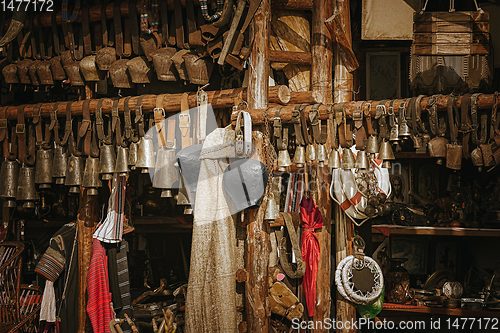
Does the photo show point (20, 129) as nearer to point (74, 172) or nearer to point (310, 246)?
point (74, 172)

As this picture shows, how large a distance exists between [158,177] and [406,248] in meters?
Answer: 2.98

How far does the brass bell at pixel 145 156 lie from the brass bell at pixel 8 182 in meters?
1.28

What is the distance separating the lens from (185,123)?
162 inches

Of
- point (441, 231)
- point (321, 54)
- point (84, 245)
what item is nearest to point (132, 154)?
point (84, 245)

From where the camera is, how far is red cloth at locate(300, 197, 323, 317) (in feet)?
14.2

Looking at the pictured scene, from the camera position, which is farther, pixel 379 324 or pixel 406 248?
pixel 406 248

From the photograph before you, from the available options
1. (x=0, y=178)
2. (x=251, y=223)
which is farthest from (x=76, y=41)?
(x=251, y=223)

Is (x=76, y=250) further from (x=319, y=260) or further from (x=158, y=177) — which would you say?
(x=319, y=260)

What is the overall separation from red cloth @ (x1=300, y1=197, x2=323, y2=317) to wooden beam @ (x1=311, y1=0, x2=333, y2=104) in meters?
1.00

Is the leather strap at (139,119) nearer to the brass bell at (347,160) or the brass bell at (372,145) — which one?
the brass bell at (347,160)

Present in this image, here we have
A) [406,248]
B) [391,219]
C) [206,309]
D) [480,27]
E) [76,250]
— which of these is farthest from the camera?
[406,248]

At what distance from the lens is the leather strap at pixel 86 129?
4273 mm

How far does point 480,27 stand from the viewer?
13.7 ft

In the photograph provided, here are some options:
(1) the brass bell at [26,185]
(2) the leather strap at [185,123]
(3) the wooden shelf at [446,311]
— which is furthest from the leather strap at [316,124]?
(1) the brass bell at [26,185]
